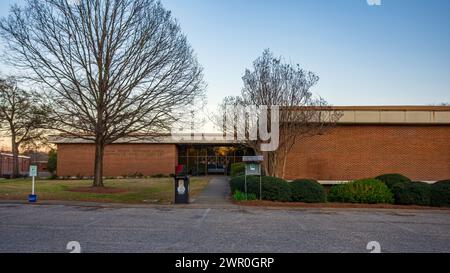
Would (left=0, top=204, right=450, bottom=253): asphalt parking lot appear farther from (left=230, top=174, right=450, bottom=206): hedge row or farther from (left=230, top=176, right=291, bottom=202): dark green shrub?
(left=230, top=176, right=291, bottom=202): dark green shrub

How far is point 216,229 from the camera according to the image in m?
9.73

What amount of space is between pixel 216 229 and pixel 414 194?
10519mm

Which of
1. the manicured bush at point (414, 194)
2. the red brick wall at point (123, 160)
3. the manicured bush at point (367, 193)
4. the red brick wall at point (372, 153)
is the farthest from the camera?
the red brick wall at point (123, 160)

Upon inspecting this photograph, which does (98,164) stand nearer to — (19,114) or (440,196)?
(19,114)

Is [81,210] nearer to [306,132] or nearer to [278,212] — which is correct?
[278,212]

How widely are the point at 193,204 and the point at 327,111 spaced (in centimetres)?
992

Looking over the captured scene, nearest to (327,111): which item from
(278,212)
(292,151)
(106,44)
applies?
(292,151)

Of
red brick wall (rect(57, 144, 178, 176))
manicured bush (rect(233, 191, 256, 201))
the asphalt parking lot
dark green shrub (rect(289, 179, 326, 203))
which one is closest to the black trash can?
the asphalt parking lot

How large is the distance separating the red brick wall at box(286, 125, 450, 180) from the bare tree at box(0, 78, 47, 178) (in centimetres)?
1467

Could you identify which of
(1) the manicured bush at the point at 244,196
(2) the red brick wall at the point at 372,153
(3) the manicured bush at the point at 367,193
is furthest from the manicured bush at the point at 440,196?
(1) the manicured bush at the point at 244,196

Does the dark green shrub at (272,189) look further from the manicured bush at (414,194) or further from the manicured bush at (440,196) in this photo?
the manicured bush at (440,196)

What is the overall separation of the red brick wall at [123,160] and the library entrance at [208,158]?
3635mm

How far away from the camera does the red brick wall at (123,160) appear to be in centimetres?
4038

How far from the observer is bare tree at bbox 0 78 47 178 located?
19.5m
